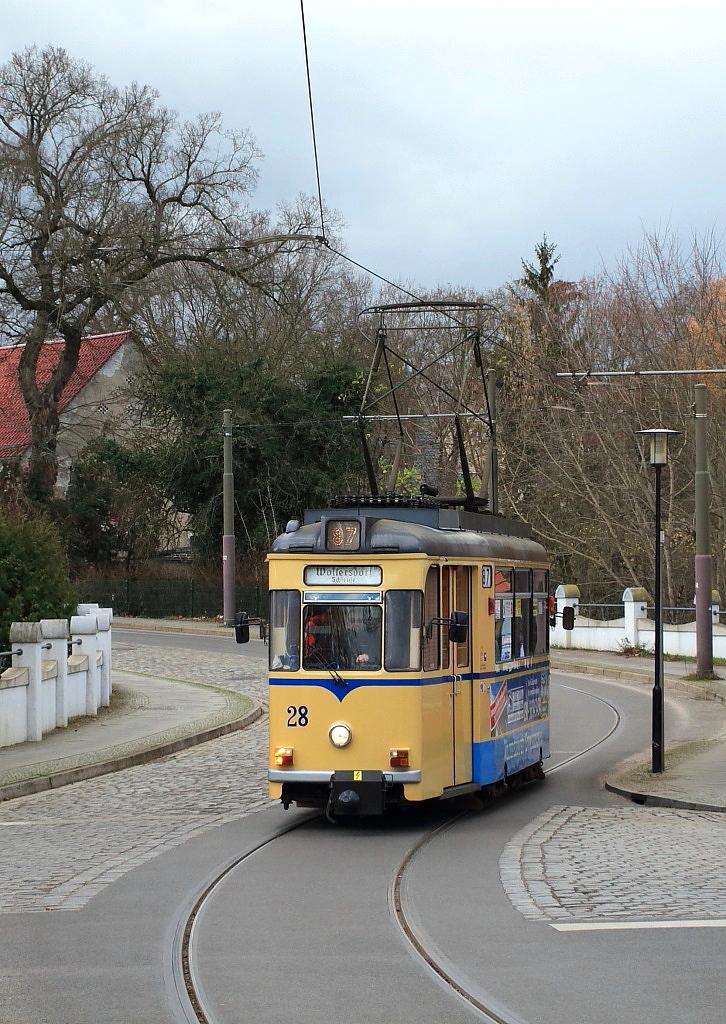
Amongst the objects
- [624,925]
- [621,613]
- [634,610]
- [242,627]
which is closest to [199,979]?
[624,925]

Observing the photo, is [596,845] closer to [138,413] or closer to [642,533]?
[642,533]

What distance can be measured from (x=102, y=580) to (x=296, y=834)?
4382 centimetres

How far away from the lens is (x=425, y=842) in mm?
12711

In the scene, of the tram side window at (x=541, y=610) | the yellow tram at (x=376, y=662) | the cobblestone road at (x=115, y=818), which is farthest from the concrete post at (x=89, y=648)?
the yellow tram at (x=376, y=662)

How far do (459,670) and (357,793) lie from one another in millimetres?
1666

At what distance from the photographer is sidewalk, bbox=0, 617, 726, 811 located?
16.0 metres

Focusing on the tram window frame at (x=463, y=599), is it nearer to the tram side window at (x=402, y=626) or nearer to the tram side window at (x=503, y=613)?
the tram side window at (x=503, y=613)

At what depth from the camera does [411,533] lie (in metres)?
13.2

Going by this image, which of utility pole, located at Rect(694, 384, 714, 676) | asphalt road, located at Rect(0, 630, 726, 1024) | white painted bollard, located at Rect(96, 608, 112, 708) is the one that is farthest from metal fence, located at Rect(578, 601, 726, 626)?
asphalt road, located at Rect(0, 630, 726, 1024)

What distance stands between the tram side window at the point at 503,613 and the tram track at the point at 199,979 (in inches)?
101

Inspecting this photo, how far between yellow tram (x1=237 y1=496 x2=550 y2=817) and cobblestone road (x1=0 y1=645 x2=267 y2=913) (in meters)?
1.41

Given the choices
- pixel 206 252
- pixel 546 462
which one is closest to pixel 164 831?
pixel 546 462

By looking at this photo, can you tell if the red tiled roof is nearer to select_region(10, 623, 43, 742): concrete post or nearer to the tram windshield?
select_region(10, 623, 43, 742): concrete post

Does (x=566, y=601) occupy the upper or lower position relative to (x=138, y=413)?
lower
